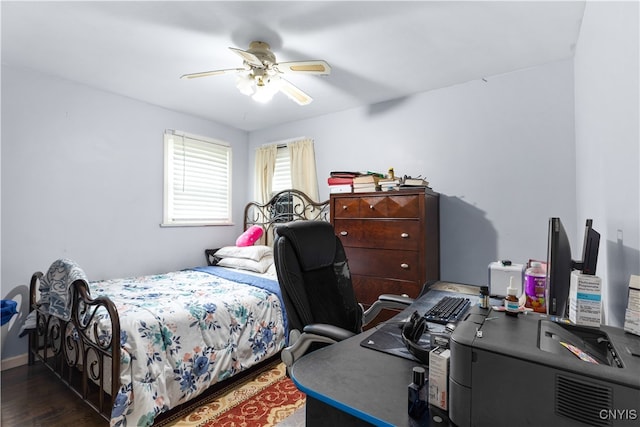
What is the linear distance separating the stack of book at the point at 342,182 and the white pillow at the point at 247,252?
3.87 ft

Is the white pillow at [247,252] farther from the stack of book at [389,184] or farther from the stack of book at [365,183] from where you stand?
the stack of book at [389,184]

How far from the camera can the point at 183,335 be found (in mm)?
2125

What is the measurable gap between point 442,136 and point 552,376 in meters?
2.73

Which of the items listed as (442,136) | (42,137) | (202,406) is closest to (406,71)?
(442,136)

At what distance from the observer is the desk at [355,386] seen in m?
0.78

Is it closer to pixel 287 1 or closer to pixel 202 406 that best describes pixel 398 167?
pixel 287 1

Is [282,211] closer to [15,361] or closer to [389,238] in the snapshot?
[389,238]

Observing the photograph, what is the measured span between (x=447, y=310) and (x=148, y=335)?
1.80m

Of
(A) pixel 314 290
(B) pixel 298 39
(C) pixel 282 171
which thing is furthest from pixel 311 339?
(C) pixel 282 171

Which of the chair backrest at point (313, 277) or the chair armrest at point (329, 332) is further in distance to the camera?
the chair backrest at point (313, 277)

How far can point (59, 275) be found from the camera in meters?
2.22

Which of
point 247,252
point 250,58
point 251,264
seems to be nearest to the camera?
point 250,58

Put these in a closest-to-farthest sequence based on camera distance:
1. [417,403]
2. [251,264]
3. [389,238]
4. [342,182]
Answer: [417,403] < [389,238] < [342,182] < [251,264]

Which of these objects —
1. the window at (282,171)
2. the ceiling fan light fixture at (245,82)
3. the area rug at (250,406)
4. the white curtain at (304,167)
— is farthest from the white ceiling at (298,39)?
the area rug at (250,406)
